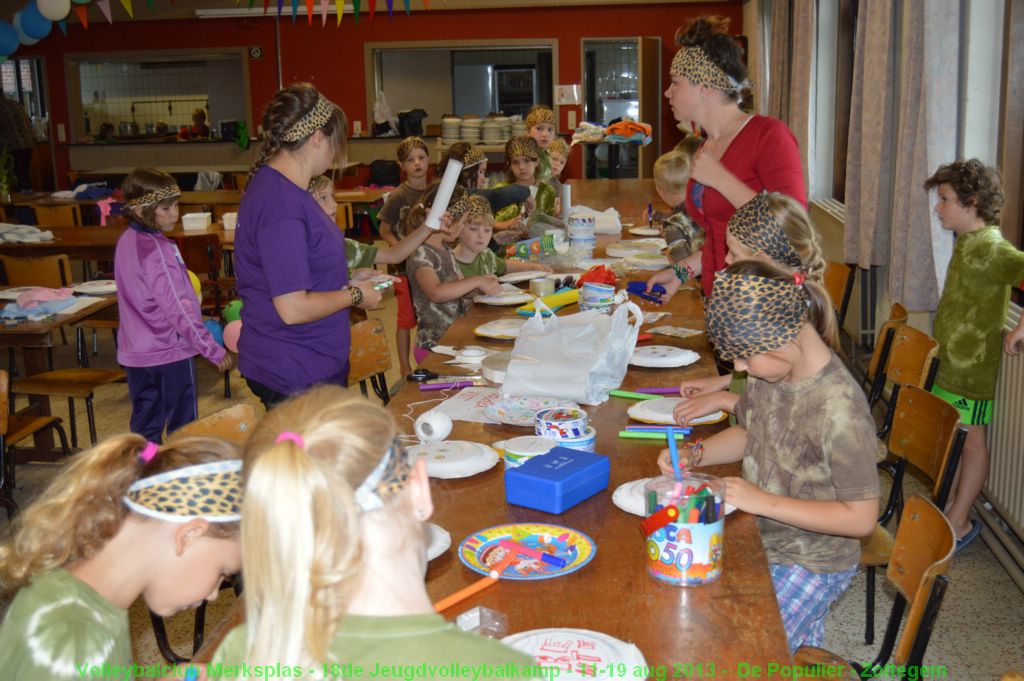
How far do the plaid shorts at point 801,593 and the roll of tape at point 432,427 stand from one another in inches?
28.9

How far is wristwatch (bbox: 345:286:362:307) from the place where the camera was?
2678 mm

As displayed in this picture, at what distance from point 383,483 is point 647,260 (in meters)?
3.61

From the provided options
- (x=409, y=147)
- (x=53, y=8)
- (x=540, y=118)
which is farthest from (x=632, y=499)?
(x=53, y=8)

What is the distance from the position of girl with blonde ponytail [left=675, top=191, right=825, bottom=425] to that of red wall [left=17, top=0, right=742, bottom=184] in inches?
386

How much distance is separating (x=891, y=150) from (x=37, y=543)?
4471 millimetres

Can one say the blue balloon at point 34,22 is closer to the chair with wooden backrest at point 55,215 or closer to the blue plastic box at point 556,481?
the chair with wooden backrest at point 55,215

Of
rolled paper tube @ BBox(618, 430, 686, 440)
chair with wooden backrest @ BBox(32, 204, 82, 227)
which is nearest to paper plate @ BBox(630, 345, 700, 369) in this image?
rolled paper tube @ BBox(618, 430, 686, 440)

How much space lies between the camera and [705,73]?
2771mm

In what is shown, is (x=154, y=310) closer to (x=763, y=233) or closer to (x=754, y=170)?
(x=754, y=170)

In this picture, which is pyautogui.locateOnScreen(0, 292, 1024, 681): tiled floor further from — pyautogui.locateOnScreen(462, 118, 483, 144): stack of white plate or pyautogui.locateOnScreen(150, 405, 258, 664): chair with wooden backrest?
pyautogui.locateOnScreen(462, 118, 483, 144): stack of white plate

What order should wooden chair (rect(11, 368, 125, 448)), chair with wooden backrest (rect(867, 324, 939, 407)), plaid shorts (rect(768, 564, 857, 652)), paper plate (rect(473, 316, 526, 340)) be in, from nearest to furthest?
plaid shorts (rect(768, 564, 857, 652)), chair with wooden backrest (rect(867, 324, 939, 407)), paper plate (rect(473, 316, 526, 340)), wooden chair (rect(11, 368, 125, 448))

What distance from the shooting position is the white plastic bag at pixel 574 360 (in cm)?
245

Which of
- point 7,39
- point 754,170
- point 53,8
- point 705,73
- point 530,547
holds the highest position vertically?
point 53,8

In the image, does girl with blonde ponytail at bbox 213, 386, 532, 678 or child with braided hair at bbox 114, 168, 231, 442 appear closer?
girl with blonde ponytail at bbox 213, 386, 532, 678
